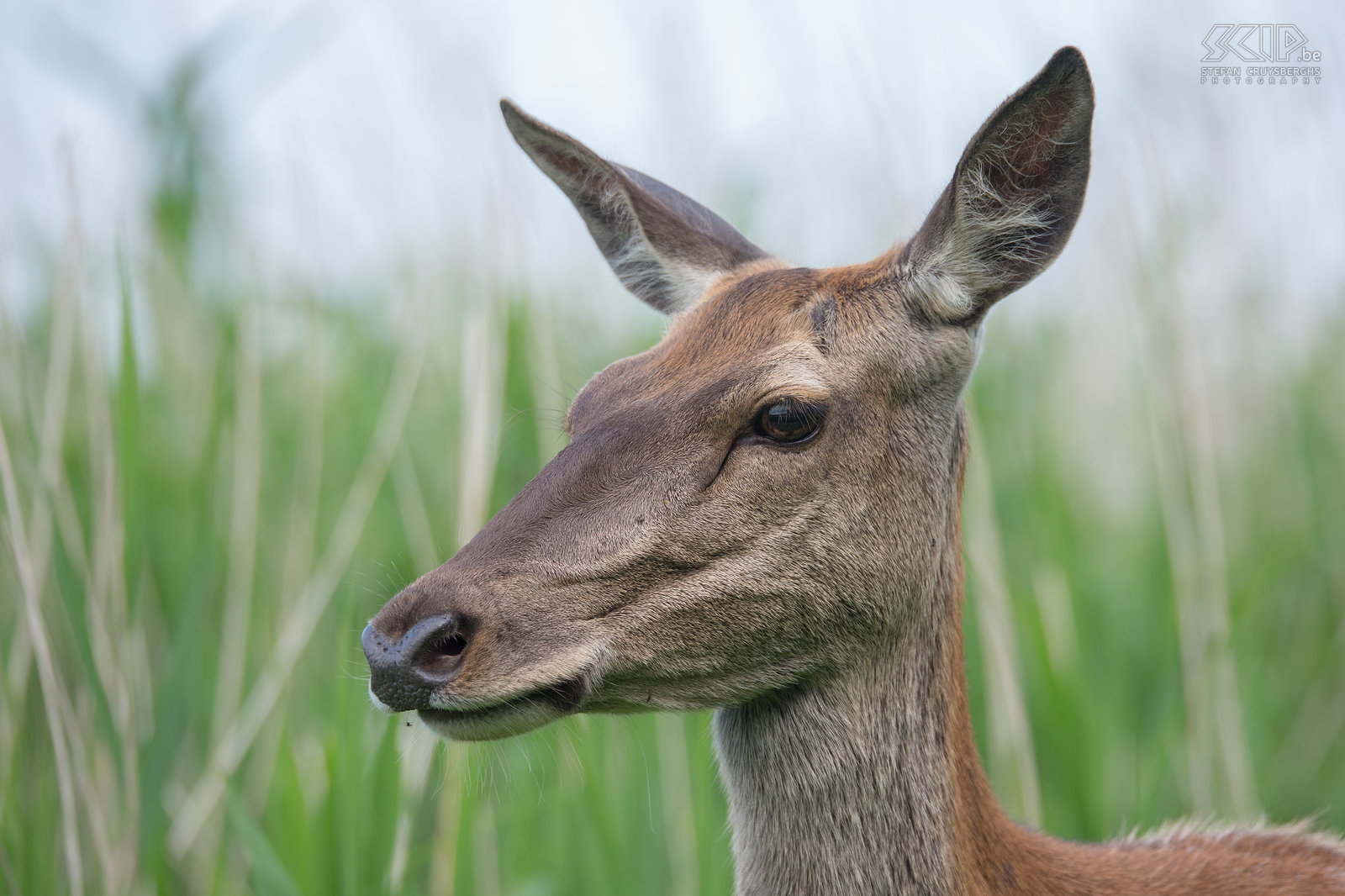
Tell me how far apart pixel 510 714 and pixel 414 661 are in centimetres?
24

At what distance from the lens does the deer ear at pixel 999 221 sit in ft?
8.85

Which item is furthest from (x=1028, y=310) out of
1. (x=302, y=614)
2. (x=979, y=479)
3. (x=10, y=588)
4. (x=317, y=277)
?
(x=10, y=588)

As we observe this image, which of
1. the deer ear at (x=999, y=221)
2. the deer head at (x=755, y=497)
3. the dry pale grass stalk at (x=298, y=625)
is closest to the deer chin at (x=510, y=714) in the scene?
the deer head at (x=755, y=497)

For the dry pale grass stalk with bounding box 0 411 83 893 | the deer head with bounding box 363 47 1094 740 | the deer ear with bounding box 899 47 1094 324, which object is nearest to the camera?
the deer head with bounding box 363 47 1094 740

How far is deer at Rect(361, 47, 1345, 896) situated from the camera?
2.34 metres

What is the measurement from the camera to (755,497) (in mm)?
2506

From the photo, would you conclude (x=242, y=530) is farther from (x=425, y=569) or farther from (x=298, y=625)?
(x=425, y=569)

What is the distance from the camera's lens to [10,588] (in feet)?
13.4

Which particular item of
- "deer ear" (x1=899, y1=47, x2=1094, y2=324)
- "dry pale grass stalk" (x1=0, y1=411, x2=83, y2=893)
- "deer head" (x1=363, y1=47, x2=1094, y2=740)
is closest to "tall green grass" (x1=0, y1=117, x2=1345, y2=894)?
"dry pale grass stalk" (x1=0, y1=411, x2=83, y2=893)

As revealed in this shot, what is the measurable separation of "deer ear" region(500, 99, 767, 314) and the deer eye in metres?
1.05

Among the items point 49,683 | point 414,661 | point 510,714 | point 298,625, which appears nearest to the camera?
point 414,661

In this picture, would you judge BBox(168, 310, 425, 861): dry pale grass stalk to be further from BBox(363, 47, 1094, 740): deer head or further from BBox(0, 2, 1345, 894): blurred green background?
BBox(363, 47, 1094, 740): deer head

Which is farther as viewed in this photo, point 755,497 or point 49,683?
point 49,683

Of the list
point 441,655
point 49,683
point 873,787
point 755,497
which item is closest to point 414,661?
point 441,655
